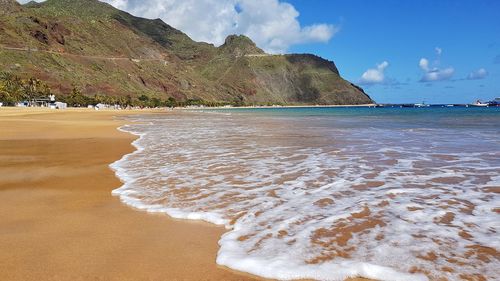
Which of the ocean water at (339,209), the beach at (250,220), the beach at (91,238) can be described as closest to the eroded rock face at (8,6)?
the beach at (250,220)

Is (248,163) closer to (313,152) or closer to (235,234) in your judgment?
(313,152)

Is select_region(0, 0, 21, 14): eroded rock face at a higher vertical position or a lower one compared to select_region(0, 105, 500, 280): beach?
higher

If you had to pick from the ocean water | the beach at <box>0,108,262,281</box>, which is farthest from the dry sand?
the ocean water

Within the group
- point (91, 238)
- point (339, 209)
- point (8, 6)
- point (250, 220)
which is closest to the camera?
point (91, 238)

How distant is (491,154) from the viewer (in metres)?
11.6

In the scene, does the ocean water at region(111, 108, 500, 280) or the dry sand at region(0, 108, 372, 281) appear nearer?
the dry sand at region(0, 108, 372, 281)

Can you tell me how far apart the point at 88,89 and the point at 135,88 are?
25.6 metres

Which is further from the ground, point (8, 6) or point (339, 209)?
point (8, 6)

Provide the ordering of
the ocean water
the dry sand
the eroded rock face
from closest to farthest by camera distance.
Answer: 1. the dry sand
2. the ocean water
3. the eroded rock face

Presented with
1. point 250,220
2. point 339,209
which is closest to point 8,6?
point 250,220

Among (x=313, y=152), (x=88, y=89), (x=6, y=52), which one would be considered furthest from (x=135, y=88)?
(x=313, y=152)

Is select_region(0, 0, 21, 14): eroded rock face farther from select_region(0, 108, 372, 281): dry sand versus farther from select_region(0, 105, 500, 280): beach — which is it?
select_region(0, 108, 372, 281): dry sand

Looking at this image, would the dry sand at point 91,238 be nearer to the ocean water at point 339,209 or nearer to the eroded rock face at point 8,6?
the ocean water at point 339,209

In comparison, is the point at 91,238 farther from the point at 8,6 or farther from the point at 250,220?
the point at 8,6
